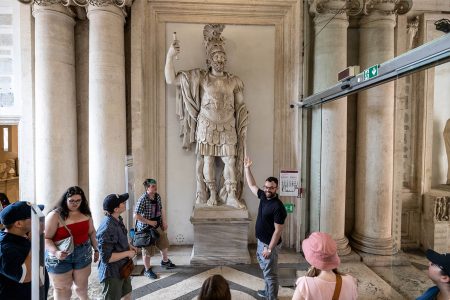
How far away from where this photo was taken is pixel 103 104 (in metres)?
3.91

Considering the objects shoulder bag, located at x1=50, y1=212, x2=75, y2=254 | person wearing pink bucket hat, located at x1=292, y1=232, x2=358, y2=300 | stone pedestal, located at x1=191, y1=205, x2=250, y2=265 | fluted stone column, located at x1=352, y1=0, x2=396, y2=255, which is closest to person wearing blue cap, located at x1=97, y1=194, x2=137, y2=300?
shoulder bag, located at x1=50, y1=212, x2=75, y2=254

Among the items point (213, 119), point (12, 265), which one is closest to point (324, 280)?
point (12, 265)

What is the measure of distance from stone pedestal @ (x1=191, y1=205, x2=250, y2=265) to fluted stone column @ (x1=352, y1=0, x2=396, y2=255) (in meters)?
1.87

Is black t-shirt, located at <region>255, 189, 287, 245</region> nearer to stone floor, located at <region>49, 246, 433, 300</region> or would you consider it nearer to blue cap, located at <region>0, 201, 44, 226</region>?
stone floor, located at <region>49, 246, 433, 300</region>

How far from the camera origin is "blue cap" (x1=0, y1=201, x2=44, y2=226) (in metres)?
1.66

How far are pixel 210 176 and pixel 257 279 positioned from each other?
153 cm

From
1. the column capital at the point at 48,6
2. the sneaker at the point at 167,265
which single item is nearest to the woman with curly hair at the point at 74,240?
the sneaker at the point at 167,265

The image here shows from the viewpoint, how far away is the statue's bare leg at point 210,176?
13.8ft

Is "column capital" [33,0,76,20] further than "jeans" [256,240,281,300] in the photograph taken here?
Yes

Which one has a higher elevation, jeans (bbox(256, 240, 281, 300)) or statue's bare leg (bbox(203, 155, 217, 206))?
statue's bare leg (bbox(203, 155, 217, 206))

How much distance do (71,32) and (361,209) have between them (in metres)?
5.17

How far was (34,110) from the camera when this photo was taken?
425 cm

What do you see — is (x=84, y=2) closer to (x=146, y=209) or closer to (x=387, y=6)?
(x=146, y=209)

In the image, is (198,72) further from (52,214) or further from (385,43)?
(52,214)
